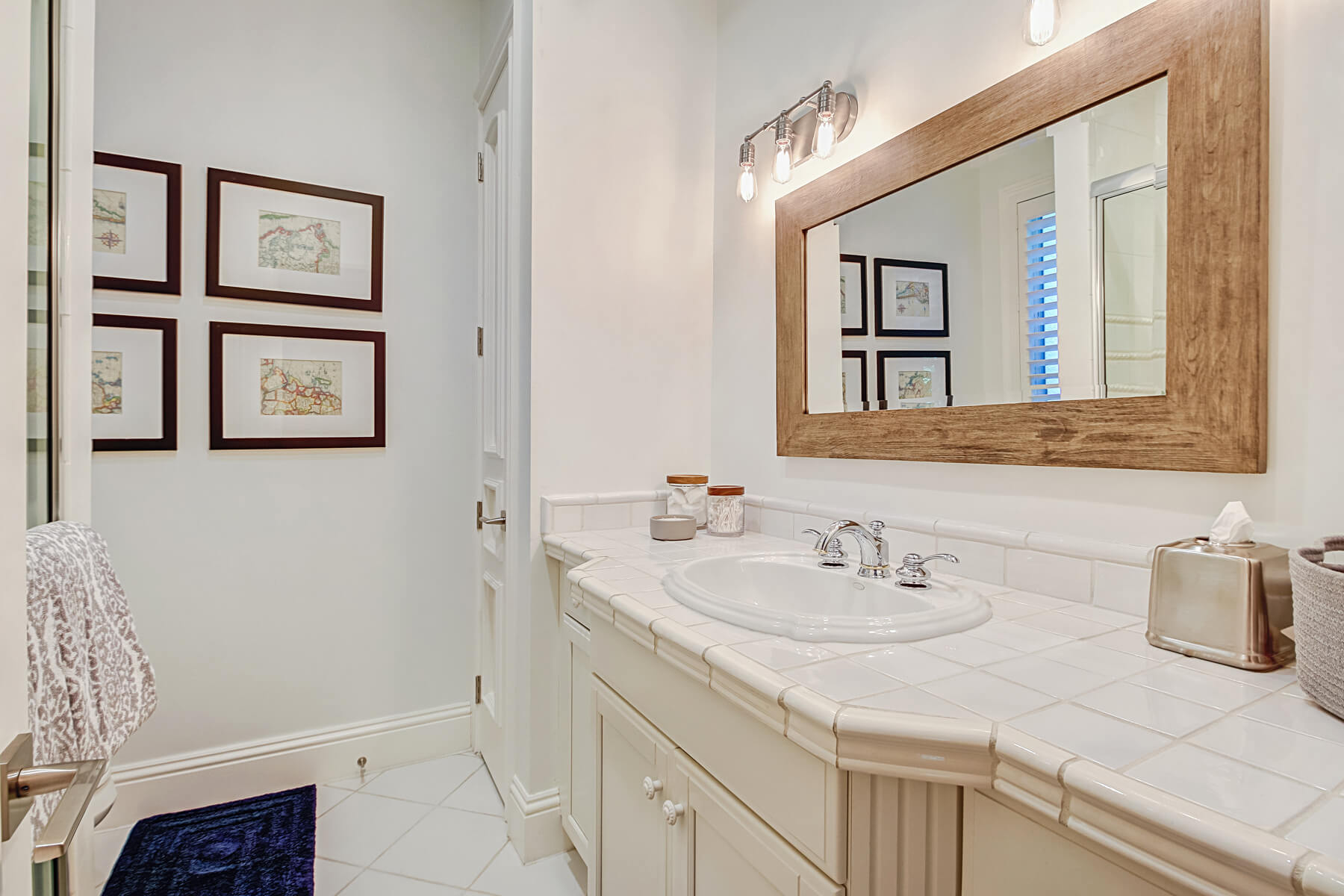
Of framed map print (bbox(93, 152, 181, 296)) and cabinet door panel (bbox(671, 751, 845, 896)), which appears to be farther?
framed map print (bbox(93, 152, 181, 296))

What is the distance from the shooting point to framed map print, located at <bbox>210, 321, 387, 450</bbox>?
1875mm

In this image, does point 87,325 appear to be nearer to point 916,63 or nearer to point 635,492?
point 635,492

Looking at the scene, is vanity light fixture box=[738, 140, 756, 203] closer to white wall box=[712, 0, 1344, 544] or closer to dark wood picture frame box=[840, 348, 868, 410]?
white wall box=[712, 0, 1344, 544]

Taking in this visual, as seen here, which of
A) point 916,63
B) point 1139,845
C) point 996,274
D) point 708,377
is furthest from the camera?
point 708,377

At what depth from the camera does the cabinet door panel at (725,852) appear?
707 mm

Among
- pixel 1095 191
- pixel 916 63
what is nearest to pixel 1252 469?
pixel 1095 191

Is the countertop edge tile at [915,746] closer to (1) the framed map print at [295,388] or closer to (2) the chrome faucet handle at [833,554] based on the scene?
(2) the chrome faucet handle at [833,554]

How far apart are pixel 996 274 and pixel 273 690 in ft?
7.27

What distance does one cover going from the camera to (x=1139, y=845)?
0.47 metres

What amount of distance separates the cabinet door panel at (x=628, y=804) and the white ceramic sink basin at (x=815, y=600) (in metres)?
0.24

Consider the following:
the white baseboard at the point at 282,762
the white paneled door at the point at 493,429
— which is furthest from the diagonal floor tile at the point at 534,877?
the white baseboard at the point at 282,762

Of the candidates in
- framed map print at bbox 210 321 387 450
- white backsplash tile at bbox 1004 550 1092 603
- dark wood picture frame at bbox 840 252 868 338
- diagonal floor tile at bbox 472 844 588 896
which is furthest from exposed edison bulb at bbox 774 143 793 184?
diagonal floor tile at bbox 472 844 588 896

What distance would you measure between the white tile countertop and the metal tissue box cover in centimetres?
2

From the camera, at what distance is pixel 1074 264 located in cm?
101
